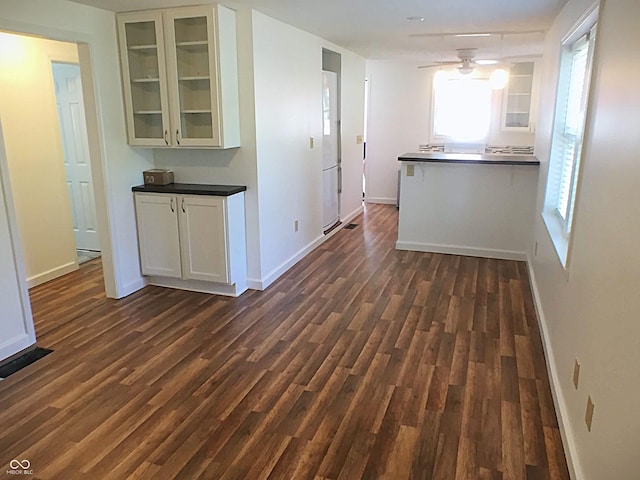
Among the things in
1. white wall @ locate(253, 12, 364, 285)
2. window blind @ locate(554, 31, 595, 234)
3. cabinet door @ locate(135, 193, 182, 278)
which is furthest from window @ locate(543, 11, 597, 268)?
cabinet door @ locate(135, 193, 182, 278)

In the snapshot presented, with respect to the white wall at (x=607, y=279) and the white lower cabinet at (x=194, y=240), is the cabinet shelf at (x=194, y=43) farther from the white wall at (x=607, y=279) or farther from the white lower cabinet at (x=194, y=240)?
the white wall at (x=607, y=279)

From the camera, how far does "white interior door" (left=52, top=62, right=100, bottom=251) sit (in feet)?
16.3

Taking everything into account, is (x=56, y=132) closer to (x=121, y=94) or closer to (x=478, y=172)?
(x=121, y=94)

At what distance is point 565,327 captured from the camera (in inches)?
99.2

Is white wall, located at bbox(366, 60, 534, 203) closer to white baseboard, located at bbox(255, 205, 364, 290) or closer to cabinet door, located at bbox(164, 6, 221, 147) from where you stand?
white baseboard, located at bbox(255, 205, 364, 290)

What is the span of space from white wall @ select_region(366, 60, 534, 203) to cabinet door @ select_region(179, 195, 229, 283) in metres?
4.68

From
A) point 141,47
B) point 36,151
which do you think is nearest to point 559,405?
point 141,47

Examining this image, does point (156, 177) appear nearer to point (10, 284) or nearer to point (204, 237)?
point (204, 237)

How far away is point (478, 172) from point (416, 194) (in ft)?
2.25

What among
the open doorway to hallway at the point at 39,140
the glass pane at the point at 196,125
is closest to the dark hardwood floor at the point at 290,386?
the open doorway to hallway at the point at 39,140

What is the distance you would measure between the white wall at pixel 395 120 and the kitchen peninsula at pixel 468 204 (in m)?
2.51

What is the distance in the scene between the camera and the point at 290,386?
2777mm

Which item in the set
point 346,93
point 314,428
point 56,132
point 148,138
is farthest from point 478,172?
point 56,132

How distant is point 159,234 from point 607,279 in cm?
338
